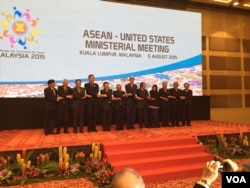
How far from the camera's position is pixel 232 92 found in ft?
33.6

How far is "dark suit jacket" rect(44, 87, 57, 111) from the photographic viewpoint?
5.86 meters

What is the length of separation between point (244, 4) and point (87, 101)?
6958 millimetres

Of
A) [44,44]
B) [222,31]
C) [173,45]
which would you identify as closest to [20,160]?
[44,44]

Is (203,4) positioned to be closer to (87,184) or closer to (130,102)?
(130,102)

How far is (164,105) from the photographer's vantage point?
7.05 metres

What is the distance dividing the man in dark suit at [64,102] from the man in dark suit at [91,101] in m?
0.42

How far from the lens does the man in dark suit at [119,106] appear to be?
6.52 meters

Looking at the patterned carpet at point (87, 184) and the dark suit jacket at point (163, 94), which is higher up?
the dark suit jacket at point (163, 94)

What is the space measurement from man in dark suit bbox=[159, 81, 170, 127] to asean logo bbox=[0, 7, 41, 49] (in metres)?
3.25

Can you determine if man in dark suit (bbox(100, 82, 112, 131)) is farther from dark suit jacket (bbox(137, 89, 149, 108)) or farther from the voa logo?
the voa logo

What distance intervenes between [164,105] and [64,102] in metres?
2.50

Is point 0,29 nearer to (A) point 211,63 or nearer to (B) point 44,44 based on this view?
(B) point 44,44

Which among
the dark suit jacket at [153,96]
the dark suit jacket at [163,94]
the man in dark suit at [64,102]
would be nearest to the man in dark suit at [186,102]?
the dark suit jacket at [163,94]

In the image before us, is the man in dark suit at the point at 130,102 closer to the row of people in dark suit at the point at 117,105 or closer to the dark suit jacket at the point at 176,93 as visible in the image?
the row of people in dark suit at the point at 117,105
